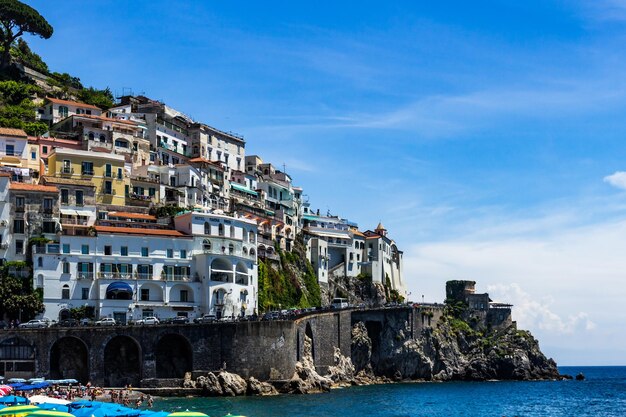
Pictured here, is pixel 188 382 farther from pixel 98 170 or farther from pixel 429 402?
pixel 98 170

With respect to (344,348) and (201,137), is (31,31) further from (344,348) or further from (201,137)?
(344,348)

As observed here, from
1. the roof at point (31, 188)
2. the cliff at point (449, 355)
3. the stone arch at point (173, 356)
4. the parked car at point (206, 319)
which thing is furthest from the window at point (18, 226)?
the cliff at point (449, 355)

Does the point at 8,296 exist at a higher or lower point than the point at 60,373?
higher

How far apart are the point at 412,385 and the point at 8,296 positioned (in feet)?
170

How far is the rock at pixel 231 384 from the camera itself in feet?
277

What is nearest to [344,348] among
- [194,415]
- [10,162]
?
[10,162]

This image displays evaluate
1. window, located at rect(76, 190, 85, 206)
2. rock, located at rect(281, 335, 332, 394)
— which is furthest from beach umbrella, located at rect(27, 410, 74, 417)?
window, located at rect(76, 190, 85, 206)

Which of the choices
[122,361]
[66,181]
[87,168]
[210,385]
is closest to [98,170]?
[87,168]

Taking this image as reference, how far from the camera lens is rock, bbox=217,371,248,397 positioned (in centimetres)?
8450

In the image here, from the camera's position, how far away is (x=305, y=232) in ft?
442

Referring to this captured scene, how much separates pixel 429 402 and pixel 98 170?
44840 millimetres

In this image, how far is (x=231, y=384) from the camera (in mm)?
84812

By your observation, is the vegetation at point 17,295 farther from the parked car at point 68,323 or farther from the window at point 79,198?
the window at point 79,198

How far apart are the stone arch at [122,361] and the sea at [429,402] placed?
7485 millimetres
